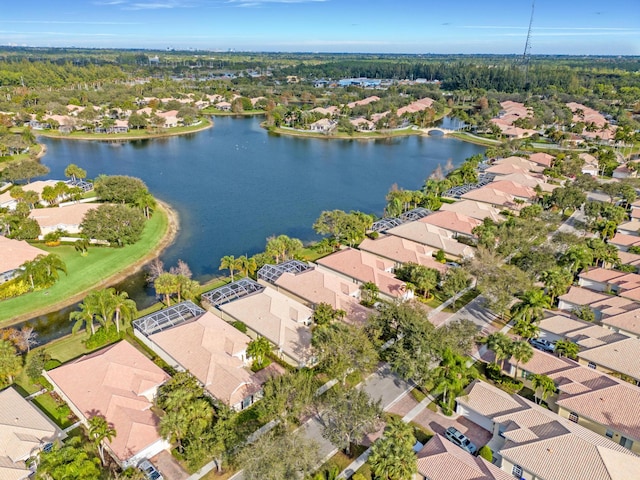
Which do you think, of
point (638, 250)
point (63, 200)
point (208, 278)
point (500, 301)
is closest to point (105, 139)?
point (63, 200)

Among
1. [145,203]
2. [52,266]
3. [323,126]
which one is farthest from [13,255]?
[323,126]

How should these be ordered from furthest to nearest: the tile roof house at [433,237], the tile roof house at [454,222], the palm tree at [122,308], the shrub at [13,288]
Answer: the tile roof house at [454,222] < the tile roof house at [433,237] < the shrub at [13,288] < the palm tree at [122,308]

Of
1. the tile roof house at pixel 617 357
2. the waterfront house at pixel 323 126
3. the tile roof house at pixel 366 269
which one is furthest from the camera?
the waterfront house at pixel 323 126

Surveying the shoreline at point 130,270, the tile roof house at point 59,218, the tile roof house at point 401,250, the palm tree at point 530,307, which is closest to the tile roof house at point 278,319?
the tile roof house at point 401,250

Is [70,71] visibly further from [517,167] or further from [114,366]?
[114,366]

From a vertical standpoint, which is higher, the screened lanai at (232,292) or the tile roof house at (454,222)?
the tile roof house at (454,222)

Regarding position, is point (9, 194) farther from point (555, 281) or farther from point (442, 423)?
point (555, 281)

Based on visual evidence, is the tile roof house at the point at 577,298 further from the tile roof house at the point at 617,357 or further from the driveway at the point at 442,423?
the driveway at the point at 442,423
